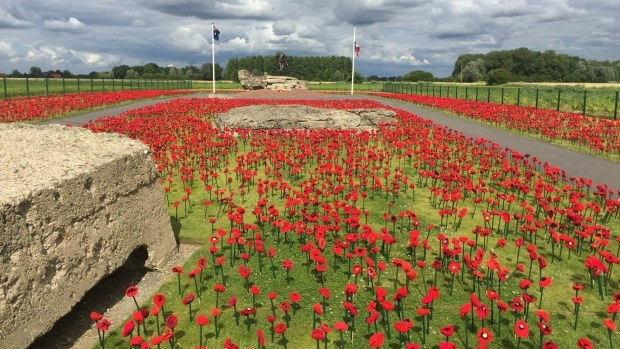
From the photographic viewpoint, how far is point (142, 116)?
21781 millimetres

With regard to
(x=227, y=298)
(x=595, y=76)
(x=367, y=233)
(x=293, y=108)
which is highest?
(x=595, y=76)

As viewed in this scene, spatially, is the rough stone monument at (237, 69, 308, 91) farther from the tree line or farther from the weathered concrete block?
the tree line

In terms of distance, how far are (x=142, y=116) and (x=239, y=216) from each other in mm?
17255

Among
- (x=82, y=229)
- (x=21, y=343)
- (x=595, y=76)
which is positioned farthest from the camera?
(x=595, y=76)

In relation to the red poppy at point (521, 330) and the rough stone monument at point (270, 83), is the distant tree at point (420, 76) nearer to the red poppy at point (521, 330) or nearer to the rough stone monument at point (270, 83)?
the rough stone monument at point (270, 83)

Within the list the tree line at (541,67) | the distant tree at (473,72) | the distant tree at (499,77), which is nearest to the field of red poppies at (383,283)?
the distant tree at (499,77)

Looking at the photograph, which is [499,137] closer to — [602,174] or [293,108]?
[602,174]

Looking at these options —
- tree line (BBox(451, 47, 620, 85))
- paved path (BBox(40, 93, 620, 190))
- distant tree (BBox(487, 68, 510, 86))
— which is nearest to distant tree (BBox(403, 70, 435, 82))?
tree line (BBox(451, 47, 620, 85))

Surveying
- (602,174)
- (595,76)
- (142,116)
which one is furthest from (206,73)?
(602,174)

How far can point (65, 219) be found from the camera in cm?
474

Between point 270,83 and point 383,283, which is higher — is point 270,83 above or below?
above

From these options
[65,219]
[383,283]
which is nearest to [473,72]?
[383,283]

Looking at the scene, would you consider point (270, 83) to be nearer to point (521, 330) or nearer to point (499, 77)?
point (499, 77)

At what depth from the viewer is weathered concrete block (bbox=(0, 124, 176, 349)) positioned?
13.6ft
